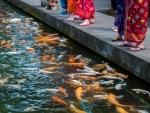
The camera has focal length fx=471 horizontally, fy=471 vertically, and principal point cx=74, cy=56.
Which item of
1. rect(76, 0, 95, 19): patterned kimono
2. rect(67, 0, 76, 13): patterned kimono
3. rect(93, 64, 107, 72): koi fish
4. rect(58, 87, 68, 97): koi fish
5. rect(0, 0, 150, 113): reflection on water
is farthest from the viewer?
rect(67, 0, 76, 13): patterned kimono

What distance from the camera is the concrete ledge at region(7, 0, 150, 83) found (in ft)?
23.9

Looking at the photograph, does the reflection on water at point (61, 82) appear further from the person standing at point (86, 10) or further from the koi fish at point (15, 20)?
the koi fish at point (15, 20)

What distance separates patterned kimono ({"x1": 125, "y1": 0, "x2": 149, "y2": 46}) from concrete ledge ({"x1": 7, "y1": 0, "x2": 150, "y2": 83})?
0.78ft

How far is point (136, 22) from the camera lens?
25.0 ft

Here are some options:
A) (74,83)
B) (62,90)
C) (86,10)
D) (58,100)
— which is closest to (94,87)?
(74,83)

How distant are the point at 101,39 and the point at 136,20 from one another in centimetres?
126

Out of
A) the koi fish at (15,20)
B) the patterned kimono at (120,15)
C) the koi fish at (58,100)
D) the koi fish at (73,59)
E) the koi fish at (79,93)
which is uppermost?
the patterned kimono at (120,15)

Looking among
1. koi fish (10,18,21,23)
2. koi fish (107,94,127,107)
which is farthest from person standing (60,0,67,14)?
koi fish (107,94,127,107)

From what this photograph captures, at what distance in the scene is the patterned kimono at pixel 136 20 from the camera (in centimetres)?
751

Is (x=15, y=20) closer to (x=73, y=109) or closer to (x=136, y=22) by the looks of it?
(x=136, y=22)

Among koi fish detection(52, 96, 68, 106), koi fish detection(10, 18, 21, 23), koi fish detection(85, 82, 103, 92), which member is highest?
koi fish detection(52, 96, 68, 106)

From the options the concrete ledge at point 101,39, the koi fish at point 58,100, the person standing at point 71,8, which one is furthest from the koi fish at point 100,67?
the person standing at point 71,8

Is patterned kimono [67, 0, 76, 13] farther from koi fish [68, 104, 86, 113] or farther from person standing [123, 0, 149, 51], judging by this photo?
koi fish [68, 104, 86, 113]

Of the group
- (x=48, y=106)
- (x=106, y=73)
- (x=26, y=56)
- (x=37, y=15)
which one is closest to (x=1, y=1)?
(x=37, y=15)
